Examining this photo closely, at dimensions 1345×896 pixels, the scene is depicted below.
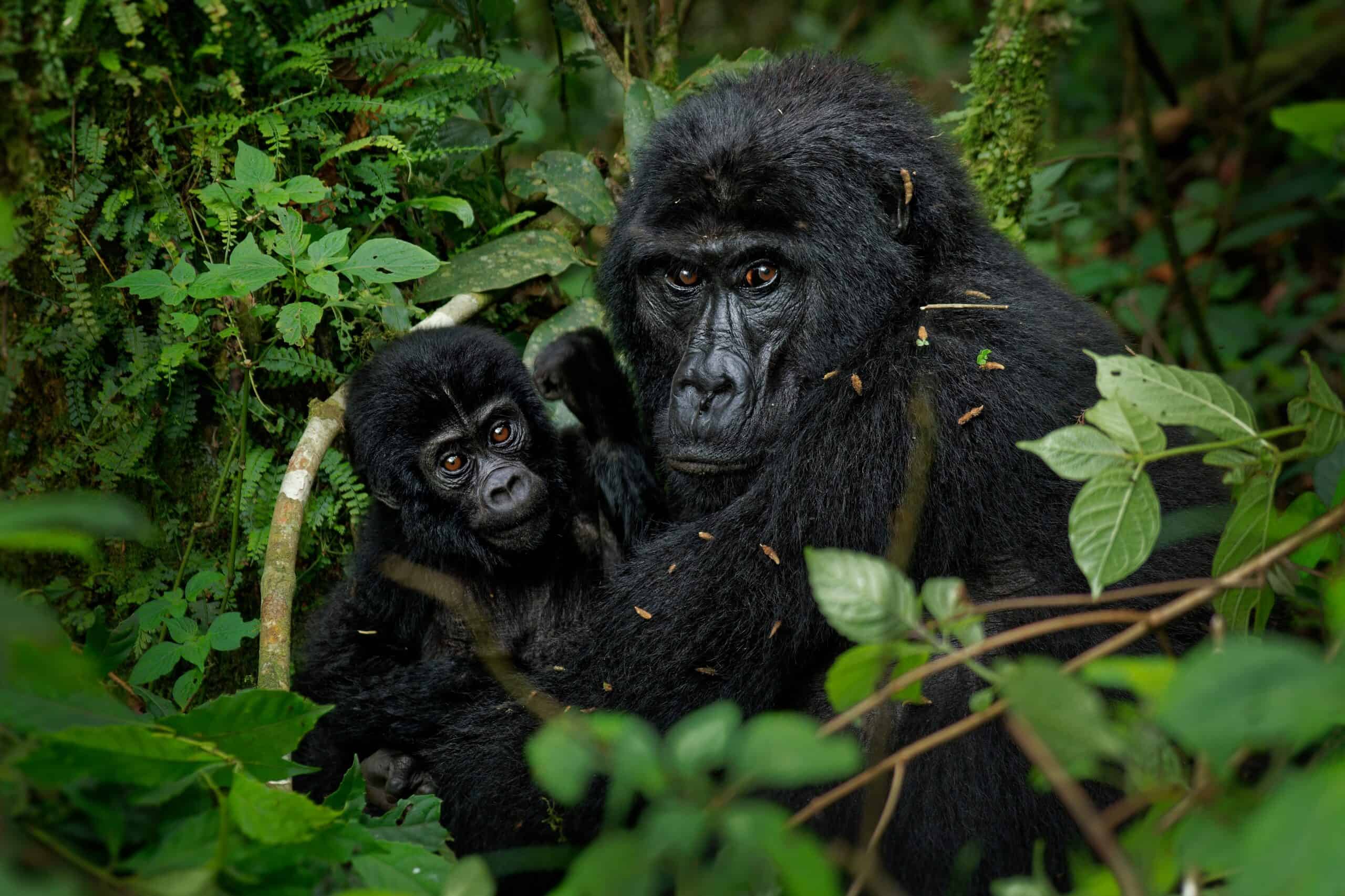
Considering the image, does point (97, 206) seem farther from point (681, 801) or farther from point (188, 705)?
point (681, 801)

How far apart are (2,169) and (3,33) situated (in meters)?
0.29

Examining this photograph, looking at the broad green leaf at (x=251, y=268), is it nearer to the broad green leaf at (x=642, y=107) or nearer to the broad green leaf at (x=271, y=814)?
the broad green leaf at (x=642, y=107)

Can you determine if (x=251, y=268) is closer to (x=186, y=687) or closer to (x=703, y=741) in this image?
(x=186, y=687)

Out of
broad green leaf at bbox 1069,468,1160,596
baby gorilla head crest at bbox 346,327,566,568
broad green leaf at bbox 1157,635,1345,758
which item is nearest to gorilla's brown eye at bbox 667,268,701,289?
baby gorilla head crest at bbox 346,327,566,568

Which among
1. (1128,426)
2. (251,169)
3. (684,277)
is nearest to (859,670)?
(1128,426)

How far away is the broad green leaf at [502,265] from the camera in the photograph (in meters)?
3.96

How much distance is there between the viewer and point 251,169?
3.20 m

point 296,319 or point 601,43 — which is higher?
point 601,43

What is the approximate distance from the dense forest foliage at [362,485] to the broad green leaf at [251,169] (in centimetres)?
4

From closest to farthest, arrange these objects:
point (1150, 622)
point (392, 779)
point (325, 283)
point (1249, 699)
Answer: point (1249, 699), point (1150, 622), point (325, 283), point (392, 779)

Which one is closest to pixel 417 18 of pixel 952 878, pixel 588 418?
pixel 588 418

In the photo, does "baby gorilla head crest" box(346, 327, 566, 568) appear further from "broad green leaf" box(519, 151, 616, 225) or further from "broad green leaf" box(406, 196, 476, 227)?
"broad green leaf" box(519, 151, 616, 225)

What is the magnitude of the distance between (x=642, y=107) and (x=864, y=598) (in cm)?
305

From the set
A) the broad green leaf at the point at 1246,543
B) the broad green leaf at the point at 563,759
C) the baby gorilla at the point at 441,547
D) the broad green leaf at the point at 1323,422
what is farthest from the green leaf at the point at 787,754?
the baby gorilla at the point at 441,547
